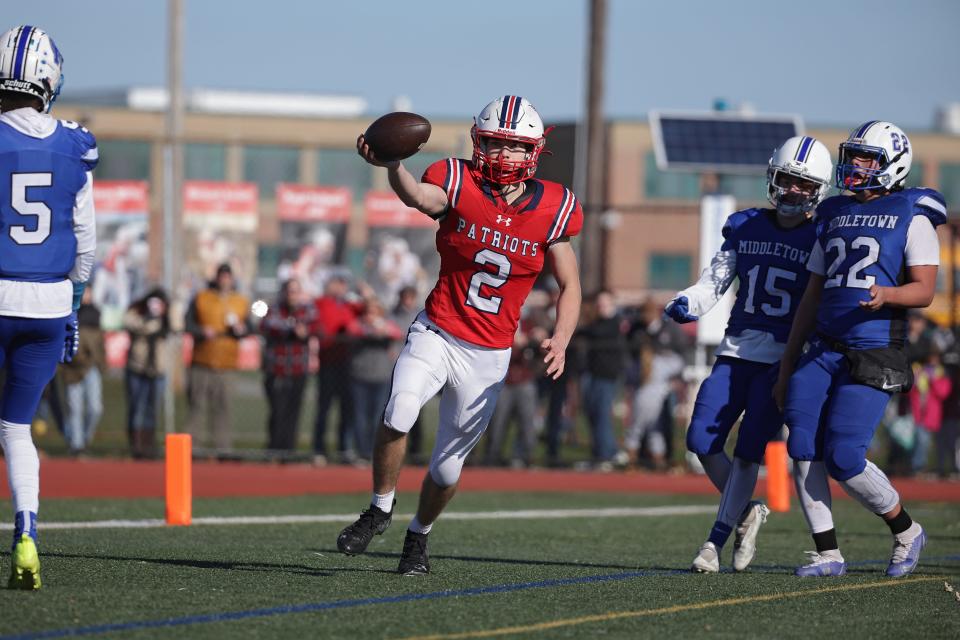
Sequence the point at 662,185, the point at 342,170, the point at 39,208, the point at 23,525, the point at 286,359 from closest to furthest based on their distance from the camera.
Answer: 1. the point at 23,525
2. the point at 39,208
3. the point at 286,359
4. the point at 342,170
5. the point at 662,185

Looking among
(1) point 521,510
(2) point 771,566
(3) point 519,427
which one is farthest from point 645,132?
(2) point 771,566

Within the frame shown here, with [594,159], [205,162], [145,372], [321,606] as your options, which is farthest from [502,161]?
[205,162]

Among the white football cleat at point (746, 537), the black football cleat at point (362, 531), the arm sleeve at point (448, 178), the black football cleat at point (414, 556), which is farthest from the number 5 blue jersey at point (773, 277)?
the black football cleat at point (362, 531)

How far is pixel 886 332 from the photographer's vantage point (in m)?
6.54

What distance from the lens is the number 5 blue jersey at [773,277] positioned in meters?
6.86

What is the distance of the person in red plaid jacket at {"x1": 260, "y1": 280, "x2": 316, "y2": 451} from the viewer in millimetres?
14273

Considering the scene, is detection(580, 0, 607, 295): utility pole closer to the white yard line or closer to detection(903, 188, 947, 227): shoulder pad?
the white yard line

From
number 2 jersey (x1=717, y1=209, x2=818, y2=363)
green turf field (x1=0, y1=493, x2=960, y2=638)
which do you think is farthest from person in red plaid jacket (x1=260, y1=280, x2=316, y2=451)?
number 2 jersey (x1=717, y1=209, x2=818, y2=363)

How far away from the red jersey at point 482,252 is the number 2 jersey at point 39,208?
4.87 feet

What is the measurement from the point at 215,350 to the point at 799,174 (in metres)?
8.60

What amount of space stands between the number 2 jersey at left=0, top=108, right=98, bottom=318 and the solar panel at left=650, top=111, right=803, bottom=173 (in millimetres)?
10122

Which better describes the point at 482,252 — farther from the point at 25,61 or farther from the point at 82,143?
the point at 25,61

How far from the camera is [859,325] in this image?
6.53 meters

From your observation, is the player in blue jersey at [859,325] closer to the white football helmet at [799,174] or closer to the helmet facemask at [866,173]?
the helmet facemask at [866,173]
